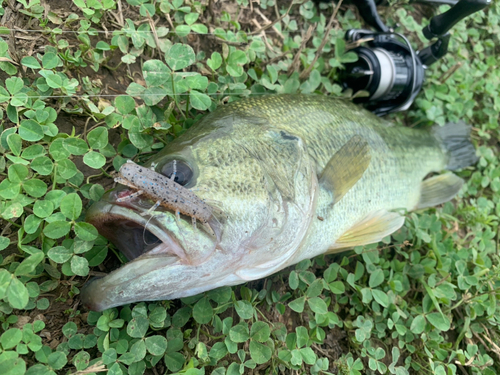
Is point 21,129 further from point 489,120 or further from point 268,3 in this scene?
point 489,120

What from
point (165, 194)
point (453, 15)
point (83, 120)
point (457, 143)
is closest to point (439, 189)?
point (457, 143)

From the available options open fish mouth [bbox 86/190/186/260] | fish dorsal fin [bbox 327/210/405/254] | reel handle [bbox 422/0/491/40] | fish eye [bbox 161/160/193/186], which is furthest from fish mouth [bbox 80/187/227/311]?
reel handle [bbox 422/0/491/40]

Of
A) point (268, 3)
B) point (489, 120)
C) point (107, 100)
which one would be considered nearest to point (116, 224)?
point (107, 100)

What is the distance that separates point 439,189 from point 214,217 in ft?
6.99

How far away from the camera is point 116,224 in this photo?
1543 mm

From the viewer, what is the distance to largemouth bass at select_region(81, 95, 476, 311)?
1365 mm

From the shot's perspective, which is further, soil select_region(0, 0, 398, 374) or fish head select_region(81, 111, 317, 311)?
soil select_region(0, 0, 398, 374)

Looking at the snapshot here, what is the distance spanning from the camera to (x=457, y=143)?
302cm

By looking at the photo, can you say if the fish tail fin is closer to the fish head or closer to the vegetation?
the vegetation

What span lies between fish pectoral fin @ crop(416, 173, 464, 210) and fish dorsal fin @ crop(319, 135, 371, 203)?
980 millimetres

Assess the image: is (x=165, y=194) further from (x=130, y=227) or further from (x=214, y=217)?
(x=130, y=227)

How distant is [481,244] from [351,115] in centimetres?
156

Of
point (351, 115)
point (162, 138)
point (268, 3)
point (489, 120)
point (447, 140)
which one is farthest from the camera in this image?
point (489, 120)

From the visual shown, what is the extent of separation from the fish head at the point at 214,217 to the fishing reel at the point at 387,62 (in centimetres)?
117
